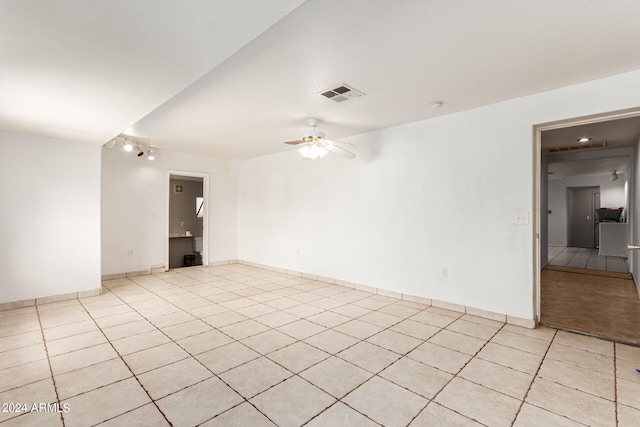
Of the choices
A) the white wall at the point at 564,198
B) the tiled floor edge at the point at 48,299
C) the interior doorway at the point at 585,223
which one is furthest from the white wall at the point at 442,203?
the white wall at the point at 564,198

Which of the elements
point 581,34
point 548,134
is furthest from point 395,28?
point 548,134

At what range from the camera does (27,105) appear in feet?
9.33

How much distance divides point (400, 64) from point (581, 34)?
→ 1226 millimetres

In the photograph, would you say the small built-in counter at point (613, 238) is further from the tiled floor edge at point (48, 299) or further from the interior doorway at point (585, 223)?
the tiled floor edge at point (48, 299)

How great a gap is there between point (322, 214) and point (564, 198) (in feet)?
32.4

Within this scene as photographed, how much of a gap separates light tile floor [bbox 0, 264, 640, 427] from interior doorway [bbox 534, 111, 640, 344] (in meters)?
0.88

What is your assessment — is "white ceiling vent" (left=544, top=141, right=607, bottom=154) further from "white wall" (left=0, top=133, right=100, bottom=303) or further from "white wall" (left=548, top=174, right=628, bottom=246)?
"white wall" (left=0, top=133, right=100, bottom=303)

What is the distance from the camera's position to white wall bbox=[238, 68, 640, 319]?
3.24 meters

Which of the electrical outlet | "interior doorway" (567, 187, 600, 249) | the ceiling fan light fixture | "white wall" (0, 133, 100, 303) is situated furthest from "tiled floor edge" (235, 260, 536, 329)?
"interior doorway" (567, 187, 600, 249)

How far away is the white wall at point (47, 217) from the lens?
3.89 m

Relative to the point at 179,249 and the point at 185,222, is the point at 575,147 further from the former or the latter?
the point at 185,222

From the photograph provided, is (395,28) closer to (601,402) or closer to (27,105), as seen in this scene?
(601,402)

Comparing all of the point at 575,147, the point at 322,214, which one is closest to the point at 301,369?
the point at 322,214

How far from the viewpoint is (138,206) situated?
582 cm
